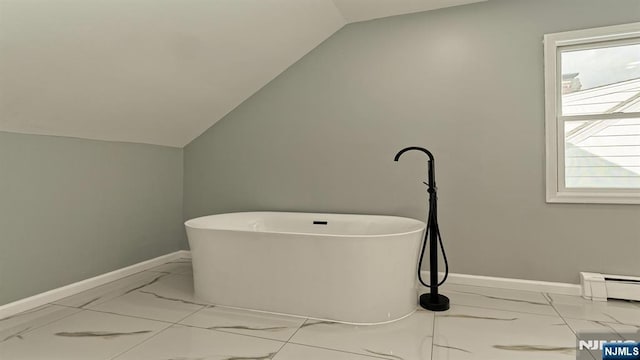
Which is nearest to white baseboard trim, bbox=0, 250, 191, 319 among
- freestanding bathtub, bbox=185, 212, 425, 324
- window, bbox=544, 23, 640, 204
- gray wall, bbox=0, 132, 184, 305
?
gray wall, bbox=0, 132, 184, 305

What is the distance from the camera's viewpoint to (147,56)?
221 cm

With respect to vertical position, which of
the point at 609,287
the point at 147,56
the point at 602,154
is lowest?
the point at 609,287

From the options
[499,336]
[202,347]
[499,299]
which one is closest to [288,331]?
[202,347]

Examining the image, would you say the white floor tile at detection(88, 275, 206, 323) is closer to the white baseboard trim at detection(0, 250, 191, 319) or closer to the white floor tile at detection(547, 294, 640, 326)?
the white baseboard trim at detection(0, 250, 191, 319)

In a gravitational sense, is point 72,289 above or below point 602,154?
below

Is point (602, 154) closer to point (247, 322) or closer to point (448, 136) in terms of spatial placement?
point (448, 136)

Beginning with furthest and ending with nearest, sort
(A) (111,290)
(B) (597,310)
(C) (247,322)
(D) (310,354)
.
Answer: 1. (A) (111,290)
2. (B) (597,310)
3. (C) (247,322)
4. (D) (310,354)

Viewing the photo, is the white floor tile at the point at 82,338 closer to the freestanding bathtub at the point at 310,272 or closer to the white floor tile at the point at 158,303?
the white floor tile at the point at 158,303

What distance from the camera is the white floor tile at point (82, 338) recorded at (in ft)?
5.32

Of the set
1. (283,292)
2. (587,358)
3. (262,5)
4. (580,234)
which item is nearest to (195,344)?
(283,292)

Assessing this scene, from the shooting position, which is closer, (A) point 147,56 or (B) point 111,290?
(A) point 147,56

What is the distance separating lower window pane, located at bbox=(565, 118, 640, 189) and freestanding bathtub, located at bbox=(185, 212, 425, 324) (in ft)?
4.43

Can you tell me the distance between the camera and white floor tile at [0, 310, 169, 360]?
162cm

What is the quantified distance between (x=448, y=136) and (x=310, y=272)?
1.57 metres
